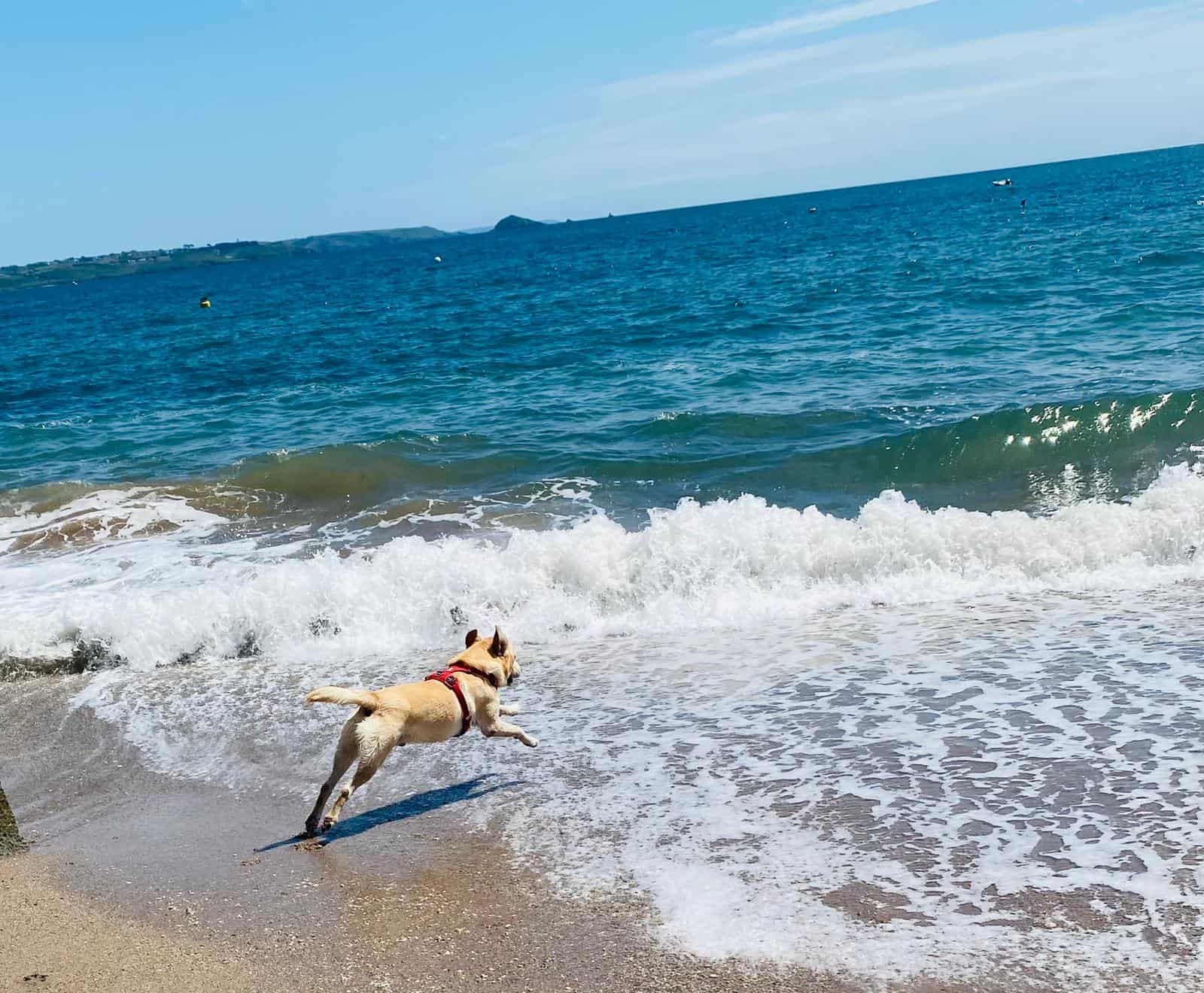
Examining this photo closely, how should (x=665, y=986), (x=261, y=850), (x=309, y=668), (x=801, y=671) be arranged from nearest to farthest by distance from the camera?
(x=665, y=986) → (x=261, y=850) → (x=801, y=671) → (x=309, y=668)

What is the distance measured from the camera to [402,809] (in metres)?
6.42

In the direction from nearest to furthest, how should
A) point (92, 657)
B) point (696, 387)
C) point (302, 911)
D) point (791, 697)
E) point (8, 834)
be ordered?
point (302, 911), point (8, 834), point (791, 697), point (92, 657), point (696, 387)

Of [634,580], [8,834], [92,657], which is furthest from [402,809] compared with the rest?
[92,657]

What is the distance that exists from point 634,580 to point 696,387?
9.63 metres

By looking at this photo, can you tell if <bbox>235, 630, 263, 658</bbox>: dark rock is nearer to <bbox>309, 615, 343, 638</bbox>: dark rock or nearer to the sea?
the sea

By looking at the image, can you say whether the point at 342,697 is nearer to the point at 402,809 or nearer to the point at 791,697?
the point at 402,809

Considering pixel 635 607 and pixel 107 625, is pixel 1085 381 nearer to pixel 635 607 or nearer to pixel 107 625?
pixel 635 607

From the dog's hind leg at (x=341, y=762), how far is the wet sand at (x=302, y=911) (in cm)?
12

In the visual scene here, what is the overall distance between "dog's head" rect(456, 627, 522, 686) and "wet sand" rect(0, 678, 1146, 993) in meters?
0.65

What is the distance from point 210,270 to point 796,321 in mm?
123911

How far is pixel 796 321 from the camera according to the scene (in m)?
26.1

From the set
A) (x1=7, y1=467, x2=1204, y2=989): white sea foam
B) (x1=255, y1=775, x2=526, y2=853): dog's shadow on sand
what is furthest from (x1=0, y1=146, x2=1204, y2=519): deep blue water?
(x1=255, y1=775, x2=526, y2=853): dog's shadow on sand

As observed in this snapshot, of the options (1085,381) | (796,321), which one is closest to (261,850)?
(1085,381)

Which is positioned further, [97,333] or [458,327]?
[97,333]
